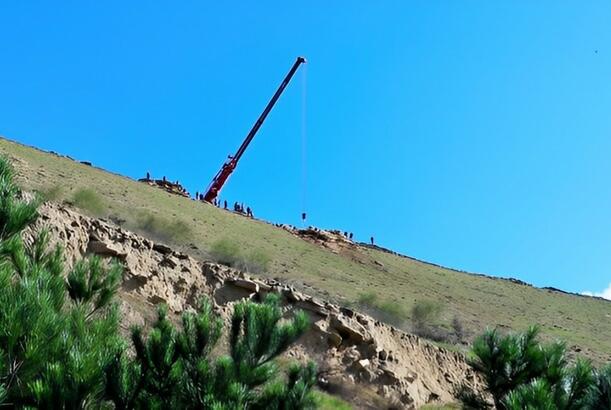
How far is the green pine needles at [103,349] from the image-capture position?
8.42 metres

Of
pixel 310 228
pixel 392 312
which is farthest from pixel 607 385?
pixel 310 228

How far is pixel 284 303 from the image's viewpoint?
823 inches

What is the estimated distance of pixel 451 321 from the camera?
38156 mm

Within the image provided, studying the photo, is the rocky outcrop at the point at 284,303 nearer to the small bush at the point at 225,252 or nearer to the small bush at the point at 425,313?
the small bush at the point at 225,252

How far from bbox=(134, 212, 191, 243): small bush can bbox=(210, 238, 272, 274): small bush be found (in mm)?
1527

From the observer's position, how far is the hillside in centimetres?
3638

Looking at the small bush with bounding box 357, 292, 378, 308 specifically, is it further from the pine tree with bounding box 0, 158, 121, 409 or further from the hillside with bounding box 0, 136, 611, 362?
the pine tree with bounding box 0, 158, 121, 409

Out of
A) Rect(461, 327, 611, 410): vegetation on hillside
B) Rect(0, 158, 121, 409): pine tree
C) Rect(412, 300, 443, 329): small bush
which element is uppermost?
Rect(412, 300, 443, 329): small bush

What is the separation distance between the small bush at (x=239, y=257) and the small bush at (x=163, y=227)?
5.01ft

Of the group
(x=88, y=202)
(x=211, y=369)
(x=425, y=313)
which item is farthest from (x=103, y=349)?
(x=425, y=313)

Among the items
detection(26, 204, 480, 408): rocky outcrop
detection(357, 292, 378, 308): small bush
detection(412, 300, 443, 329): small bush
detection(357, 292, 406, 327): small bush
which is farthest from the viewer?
detection(412, 300, 443, 329): small bush

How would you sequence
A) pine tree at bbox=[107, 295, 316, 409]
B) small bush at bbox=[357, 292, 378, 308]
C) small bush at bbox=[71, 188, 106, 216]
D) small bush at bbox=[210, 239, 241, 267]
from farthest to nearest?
small bush at bbox=[71, 188, 106, 216], small bush at bbox=[357, 292, 378, 308], small bush at bbox=[210, 239, 241, 267], pine tree at bbox=[107, 295, 316, 409]

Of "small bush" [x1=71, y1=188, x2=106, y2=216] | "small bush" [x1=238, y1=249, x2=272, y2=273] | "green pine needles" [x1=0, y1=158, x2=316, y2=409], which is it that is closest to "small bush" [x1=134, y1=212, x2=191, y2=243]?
"small bush" [x1=71, y1=188, x2=106, y2=216]

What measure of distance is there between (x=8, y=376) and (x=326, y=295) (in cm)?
2301
